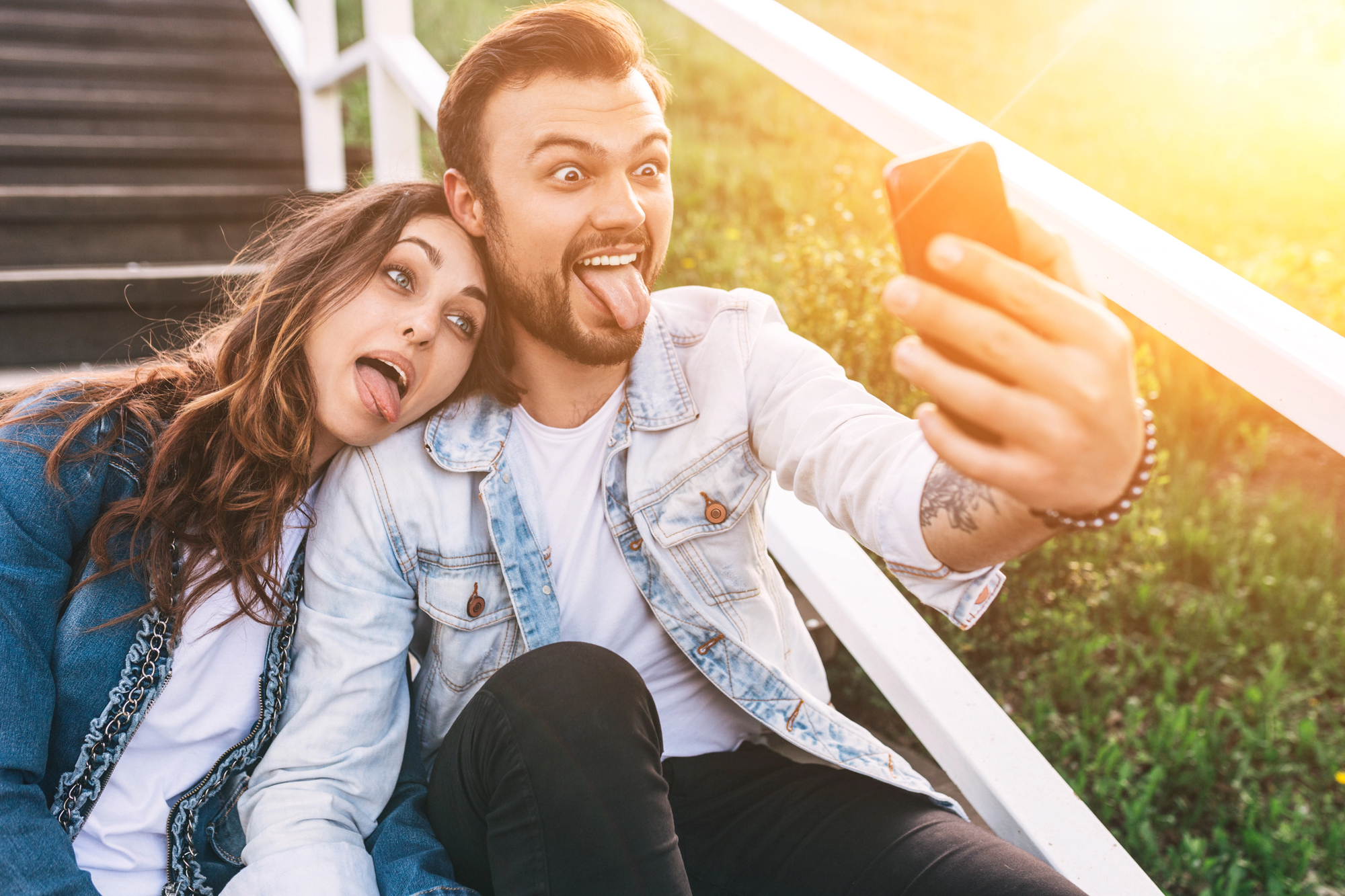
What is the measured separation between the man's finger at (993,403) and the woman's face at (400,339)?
0.90 metres

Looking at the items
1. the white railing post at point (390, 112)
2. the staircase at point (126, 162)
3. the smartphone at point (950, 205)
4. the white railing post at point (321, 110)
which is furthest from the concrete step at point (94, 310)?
the smartphone at point (950, 205)

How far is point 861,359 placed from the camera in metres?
2.25

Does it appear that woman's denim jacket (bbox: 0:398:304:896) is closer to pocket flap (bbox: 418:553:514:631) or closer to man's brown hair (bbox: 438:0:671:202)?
pocket flap (bbox: 418:553:514:631)

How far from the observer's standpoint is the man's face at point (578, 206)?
4.66 ft

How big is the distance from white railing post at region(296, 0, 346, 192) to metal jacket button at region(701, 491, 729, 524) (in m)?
2.51

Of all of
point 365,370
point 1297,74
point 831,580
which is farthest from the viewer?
point 1297,74

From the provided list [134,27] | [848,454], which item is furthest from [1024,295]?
[134,27]

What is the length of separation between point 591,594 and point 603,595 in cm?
2

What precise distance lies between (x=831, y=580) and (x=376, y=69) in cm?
212

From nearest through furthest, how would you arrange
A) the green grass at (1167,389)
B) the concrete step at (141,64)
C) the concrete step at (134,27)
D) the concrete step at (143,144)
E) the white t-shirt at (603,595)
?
1. the white t-shirt at (603,595)
2. the green grass at (1167,389)
3. the concrete step at (143,144)
4. the concrete step at (141,64)
5. the concrete step at (134,27)

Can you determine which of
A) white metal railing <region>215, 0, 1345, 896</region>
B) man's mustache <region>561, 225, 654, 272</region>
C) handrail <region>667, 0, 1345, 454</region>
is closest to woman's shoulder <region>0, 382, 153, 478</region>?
man's mustache <region>561, 225, 654, 272</region>

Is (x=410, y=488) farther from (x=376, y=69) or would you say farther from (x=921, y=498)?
(x=376, y=69)

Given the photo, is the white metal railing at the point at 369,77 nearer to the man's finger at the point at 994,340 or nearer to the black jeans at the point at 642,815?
the black jeans at the point at 642,815

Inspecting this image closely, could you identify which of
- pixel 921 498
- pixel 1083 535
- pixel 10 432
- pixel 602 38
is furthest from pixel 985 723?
pixel 10 432
